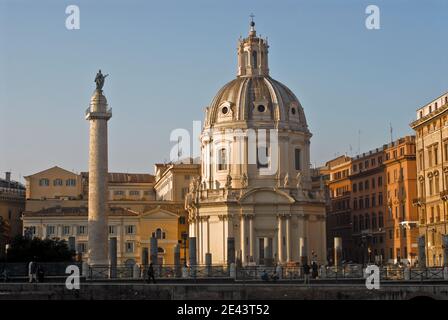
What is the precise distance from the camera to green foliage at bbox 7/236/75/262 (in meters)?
77.6

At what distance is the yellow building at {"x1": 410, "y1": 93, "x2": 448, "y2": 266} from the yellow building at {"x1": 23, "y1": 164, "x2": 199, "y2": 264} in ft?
98.2

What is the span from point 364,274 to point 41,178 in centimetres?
6988

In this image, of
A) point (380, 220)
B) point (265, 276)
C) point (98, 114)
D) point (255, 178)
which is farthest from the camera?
point (380, 220)

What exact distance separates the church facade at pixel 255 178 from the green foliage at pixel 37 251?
2848cm

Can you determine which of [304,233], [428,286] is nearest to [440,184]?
[304,233]

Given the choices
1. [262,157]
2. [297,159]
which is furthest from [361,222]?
[262,157]

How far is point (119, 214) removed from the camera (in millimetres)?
112250

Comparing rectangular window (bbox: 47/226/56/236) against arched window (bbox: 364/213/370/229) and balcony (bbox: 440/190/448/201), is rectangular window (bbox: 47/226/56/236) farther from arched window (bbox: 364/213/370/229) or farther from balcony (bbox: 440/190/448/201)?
balcony (bbox: 440/190/448/201)

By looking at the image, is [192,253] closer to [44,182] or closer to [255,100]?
[255,100]

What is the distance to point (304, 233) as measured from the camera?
108 meters

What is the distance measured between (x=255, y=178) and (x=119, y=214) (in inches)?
638

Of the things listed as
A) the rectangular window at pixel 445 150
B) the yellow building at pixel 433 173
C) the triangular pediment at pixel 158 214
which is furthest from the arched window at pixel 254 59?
the rectangular window at pixel 445 150

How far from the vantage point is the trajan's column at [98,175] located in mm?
74250

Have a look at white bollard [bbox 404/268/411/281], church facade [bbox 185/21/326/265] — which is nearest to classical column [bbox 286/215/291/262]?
church facade [bbox 185/21/326/265]
